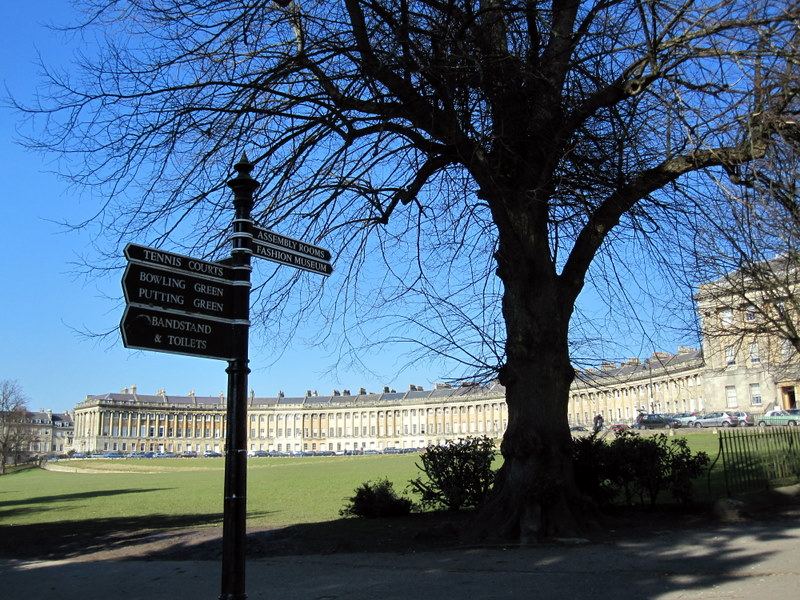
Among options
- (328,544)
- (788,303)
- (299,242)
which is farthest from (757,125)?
(788,303)

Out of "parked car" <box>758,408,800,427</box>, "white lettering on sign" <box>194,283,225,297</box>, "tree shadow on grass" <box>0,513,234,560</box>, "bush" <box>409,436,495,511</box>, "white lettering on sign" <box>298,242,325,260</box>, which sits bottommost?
"tree shadow on grass" <box>0,513,234,560</box>

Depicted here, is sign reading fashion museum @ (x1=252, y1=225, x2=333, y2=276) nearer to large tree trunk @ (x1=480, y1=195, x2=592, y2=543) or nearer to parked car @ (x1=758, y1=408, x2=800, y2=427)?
large tree trunk @ (x1=480, y1=195, x2=592, y2=543)

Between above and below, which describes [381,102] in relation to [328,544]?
above

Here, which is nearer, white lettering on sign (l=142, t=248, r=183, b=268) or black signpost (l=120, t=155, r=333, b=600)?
black signpost (l=120, t=155, r=333, b=600)

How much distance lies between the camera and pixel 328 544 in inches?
383

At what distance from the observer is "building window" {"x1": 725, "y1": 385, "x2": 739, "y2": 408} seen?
214ft

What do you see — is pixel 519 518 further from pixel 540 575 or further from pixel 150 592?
pixel 150 592

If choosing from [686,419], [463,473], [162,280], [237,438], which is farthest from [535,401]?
[686,419]

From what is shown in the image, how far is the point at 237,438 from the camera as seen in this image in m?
4.23

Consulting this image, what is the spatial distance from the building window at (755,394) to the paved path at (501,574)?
2361 inches

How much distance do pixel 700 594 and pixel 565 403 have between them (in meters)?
4.00

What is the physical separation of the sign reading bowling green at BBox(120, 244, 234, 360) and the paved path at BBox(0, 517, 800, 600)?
10.4 feet

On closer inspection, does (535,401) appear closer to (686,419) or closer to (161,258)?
(161,258)

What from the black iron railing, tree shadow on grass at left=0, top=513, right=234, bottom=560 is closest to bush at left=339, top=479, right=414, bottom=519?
tree shadow on grass at left=0, top=513, right=234, bottom=560
